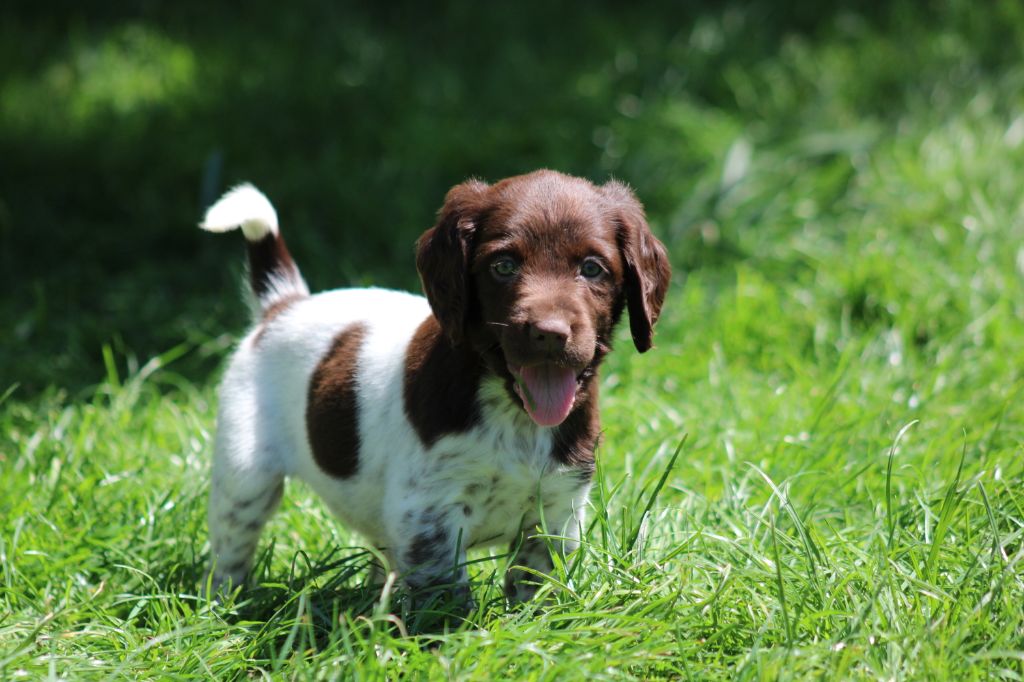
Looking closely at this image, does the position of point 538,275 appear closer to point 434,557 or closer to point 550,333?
point 550,333

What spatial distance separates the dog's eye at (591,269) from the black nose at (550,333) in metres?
0.29

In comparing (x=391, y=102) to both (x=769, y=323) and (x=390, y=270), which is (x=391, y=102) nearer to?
(x=390, y=270)

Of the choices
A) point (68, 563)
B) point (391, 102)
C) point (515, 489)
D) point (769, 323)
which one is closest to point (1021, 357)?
point (769, 323)

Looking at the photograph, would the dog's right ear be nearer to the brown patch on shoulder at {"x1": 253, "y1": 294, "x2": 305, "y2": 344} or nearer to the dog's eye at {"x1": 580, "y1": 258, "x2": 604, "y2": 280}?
the dog's eye at {"x1": 580, "y1": 258, "x2": 604, "y2": 280}

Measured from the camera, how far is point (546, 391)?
10.1 ft

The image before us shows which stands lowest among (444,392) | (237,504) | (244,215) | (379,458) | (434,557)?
(237,504)

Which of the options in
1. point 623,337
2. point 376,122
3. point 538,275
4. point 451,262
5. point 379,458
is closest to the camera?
point 538,275

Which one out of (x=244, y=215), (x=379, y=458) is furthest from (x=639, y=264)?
(x=244, y=215)

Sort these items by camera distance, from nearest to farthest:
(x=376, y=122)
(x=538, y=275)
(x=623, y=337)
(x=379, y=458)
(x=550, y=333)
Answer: (x=550, y=333), (x=538, y=275), (x=379, y=458), (x=623, y=337), (x=376, y=122)

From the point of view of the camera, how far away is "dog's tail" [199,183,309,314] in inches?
158

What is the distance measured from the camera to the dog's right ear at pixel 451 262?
312cm

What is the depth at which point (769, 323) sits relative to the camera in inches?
220

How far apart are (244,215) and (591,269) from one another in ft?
4.62

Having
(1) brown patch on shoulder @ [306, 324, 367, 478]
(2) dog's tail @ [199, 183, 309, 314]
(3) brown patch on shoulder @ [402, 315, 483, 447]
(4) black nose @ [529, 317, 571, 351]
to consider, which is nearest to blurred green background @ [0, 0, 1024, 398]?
(2) dog's tail @ [199, 183, 309, 314]
